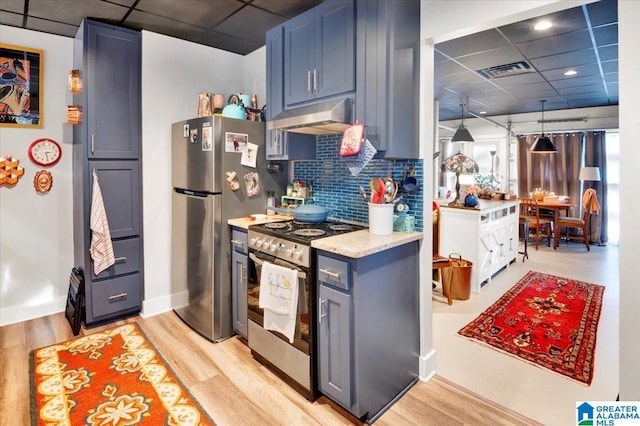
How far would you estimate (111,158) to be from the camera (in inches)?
123

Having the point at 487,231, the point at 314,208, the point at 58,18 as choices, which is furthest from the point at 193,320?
the point at 487,231

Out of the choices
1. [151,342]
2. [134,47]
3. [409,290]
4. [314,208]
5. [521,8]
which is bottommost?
[151,342]

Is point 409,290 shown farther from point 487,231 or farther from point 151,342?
point 487,231

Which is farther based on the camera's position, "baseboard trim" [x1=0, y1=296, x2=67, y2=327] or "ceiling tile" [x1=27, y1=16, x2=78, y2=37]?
"baseboard trim" [x1=0, y1=296, x2=67, y2=327]

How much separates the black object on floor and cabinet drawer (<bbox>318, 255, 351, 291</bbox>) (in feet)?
7.34

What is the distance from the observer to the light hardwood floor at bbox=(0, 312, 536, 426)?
1995mm

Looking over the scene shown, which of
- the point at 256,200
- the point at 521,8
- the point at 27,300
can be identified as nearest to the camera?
the point at 521,8

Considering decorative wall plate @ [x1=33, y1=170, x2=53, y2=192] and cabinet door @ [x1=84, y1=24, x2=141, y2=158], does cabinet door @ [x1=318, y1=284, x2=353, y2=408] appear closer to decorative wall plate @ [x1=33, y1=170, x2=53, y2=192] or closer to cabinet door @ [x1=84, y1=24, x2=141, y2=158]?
cabinet door @ [x1=84, y1=24, x2=141, y2=158]

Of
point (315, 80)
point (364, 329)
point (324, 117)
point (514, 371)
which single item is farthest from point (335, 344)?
point (315, 80)

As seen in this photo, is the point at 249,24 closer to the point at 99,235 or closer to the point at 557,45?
the point at 99,235

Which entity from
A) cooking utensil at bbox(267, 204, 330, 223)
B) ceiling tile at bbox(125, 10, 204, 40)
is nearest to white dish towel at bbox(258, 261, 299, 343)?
cooking utensil at bbox(267, 204, 330, 223)

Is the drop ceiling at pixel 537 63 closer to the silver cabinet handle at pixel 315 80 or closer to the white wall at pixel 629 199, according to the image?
the white wall at pixel 629 199

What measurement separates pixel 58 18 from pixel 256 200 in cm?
215

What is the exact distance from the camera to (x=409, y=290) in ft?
7.50
